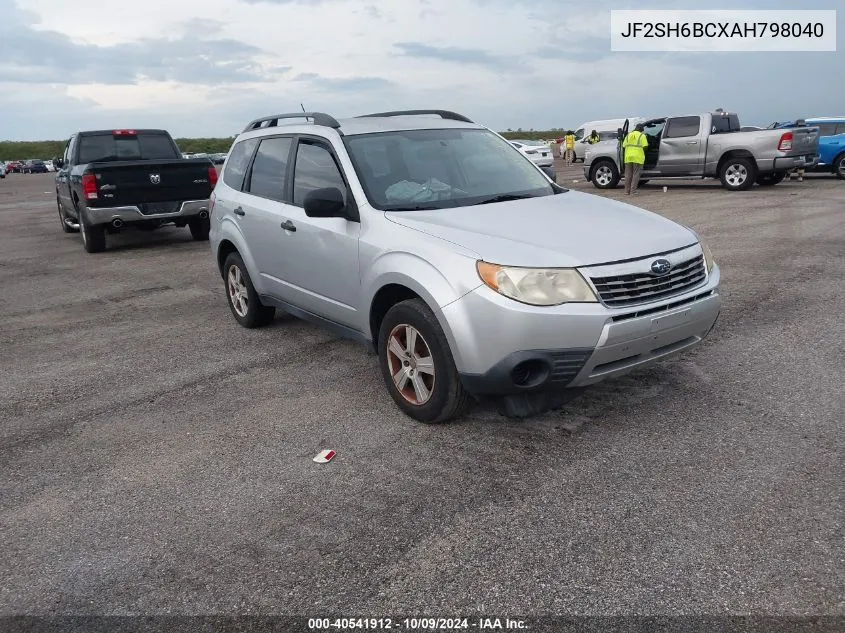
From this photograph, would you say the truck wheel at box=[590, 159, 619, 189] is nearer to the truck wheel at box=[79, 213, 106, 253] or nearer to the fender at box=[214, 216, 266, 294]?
the truck wheel at box=[79, 213, 106, 253]

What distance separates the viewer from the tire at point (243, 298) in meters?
6.45

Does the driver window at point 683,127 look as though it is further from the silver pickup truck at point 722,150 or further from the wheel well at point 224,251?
the wheel well at point 224,251

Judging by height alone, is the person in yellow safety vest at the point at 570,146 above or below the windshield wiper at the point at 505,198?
above

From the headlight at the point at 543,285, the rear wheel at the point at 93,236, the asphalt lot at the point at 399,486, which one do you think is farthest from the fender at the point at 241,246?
the rear wheel at the point at 93,236

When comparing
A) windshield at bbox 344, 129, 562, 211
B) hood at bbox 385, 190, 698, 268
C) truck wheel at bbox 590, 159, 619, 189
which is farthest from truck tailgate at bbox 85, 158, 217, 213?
truck wheel at bbox 590, 159, 619, 189

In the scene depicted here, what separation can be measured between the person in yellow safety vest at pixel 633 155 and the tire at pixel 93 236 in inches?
484

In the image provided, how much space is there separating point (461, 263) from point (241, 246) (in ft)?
9.68

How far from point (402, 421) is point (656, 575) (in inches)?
77.2

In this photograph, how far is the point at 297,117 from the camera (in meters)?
5.97

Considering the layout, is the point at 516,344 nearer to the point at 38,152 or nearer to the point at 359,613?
the point at 359,613

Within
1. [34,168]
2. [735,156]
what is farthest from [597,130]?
[34,168]

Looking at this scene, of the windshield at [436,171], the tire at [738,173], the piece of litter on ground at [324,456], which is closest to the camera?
the piece of litter on ground at [324,456]

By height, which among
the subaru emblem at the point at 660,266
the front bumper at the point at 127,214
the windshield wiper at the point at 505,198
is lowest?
the subaru emblem at the point at 660,266

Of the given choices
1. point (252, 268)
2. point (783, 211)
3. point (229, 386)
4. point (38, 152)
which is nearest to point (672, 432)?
point (229, 386)
